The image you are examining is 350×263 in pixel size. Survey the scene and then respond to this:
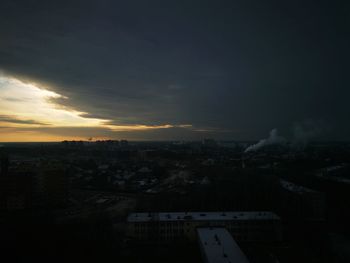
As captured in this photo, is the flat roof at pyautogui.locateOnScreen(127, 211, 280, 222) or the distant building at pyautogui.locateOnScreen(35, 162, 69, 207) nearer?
the flat roof at pyautogui.locateOnScreen(127, 211, 280, 222)

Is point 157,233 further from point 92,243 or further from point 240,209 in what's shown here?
point 240,209

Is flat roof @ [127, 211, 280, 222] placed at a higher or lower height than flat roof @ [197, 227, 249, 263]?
higher

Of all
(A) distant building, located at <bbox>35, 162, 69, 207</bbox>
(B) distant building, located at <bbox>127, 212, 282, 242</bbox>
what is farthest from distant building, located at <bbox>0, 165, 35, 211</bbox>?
(B) distant building, located at <bbox>127, 212, 282, 242</bbox>

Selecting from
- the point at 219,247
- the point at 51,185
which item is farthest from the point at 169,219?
the point at 51,185

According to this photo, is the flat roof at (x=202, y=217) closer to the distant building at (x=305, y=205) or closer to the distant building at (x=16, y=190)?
the distant building at (x=305, y=205)

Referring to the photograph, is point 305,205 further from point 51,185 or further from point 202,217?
point 51,185

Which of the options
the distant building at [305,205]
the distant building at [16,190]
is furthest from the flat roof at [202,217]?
the distant building at [16,190]

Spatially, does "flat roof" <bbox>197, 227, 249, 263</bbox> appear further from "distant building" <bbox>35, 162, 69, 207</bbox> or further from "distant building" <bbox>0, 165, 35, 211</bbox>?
"distant building" <bbox>0, 165, 35, 211</bbox>

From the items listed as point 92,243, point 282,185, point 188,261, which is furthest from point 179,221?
point 282,185
